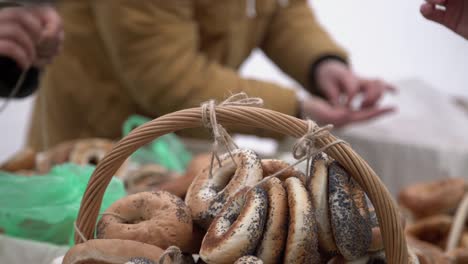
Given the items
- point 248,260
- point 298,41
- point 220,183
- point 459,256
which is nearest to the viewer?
point 248,260

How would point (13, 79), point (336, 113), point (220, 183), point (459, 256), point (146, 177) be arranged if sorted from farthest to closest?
point (336, 113)
point (146, 177)
point (13, 79)
point (459, 256)
point (220, 183)

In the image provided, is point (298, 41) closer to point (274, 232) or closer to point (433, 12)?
point (433, 12)

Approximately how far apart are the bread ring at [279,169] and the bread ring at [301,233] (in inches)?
2.2

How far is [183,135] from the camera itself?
1.47 meters

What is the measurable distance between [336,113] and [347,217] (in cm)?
85

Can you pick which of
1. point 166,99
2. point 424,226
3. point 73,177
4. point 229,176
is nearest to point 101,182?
point 229,176

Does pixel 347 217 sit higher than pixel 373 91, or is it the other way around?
pixel 347 217

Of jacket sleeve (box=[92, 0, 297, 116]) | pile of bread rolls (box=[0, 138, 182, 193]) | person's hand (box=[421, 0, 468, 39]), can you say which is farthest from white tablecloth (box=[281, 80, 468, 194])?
person's hand (box=[421, 0, 468, 39])

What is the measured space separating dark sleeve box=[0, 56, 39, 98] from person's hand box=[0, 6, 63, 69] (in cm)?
1

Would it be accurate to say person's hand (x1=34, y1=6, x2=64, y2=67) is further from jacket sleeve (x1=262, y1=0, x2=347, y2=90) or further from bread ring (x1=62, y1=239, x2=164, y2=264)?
jacket sleeve (x1=262, y1=0, x2=347, y2=90)

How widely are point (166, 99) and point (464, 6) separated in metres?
0.78

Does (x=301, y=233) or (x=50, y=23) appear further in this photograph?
(x=50, y=23)

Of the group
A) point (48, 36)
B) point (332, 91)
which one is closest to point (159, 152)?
point (48, 36)

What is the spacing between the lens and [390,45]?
2705 mm
